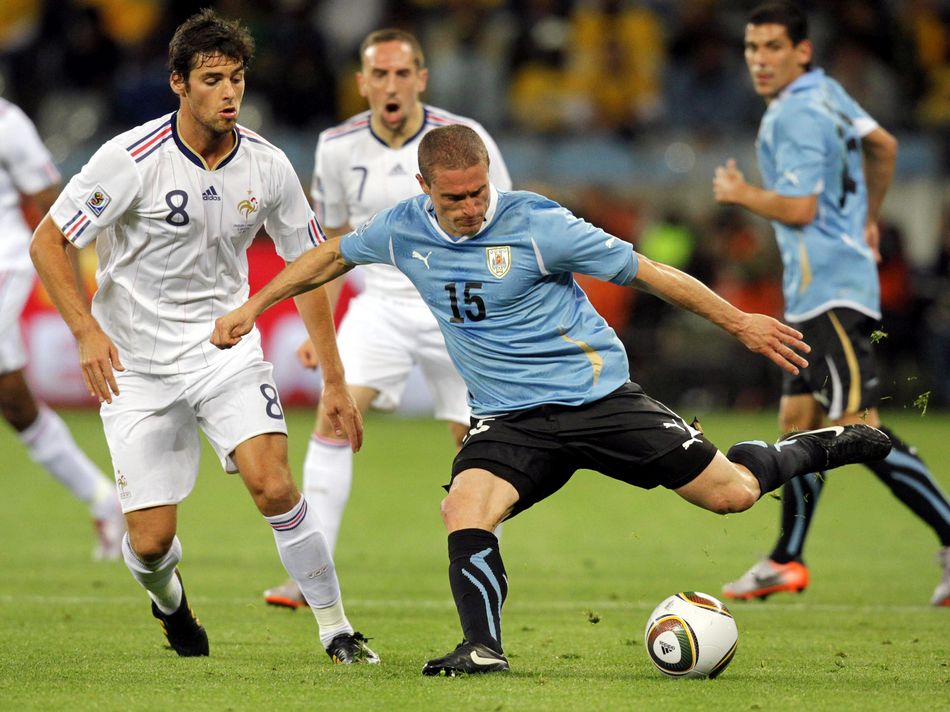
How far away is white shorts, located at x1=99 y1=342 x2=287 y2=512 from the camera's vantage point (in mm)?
6102

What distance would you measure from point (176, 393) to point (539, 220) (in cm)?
163

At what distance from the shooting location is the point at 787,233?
26.7ft

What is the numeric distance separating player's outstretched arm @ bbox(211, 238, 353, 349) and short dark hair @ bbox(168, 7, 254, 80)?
79 cm

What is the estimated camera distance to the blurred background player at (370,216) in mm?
7965

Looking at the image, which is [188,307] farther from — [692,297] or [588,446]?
[692,297]

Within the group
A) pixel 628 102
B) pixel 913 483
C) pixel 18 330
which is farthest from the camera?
pixel 628 102

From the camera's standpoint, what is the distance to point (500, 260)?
5.79 metres

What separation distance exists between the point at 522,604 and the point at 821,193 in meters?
2.60

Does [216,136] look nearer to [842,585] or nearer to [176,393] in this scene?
[176,393]

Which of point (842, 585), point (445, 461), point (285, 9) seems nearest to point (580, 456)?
point (842, 585)

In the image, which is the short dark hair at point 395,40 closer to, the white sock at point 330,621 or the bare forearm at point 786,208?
the bare forearm at point 786,208

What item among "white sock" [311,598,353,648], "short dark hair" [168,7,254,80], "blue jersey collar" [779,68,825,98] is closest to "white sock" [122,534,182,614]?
"white sock" [311,598,353,648]

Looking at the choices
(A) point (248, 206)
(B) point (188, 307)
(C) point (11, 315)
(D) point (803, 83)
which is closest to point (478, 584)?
(B) point (188, 307)

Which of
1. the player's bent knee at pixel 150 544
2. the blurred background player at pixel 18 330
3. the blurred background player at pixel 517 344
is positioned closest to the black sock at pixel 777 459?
the blurred background player at pixel 517 344
